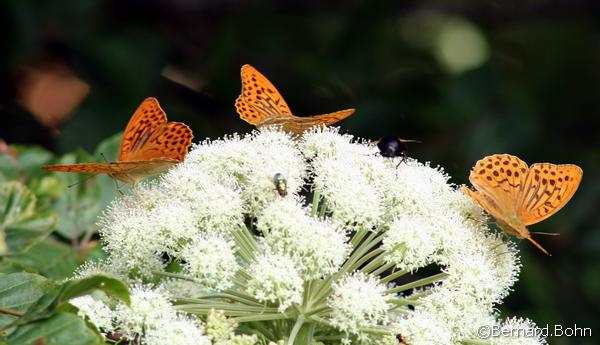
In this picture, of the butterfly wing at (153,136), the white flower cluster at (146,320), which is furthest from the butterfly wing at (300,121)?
the white flower cluster at (146,320)

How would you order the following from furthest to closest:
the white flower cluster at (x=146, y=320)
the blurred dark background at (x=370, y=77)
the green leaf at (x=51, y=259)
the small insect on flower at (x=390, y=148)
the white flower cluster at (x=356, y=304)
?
the blurred dark background at (x=370, y=77)
the green leaf at (x=51, y=259)
the small insect on flower at (x=390, y=148)
the white flower cluster at (x=356, y=304)
the white flower cluster at (x=146, y=320)

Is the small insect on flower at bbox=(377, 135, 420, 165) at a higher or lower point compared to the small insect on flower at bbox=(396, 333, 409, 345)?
higher

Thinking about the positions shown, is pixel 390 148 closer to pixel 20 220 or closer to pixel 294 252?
pixel 294 252

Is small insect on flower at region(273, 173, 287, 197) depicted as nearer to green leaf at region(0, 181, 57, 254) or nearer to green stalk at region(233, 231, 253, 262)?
green stalk at region(233, 231, 253, 262)

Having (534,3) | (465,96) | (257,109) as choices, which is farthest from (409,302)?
(534,3)

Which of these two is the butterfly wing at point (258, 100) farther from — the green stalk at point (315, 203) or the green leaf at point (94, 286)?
the green leaf at point (94, 286)

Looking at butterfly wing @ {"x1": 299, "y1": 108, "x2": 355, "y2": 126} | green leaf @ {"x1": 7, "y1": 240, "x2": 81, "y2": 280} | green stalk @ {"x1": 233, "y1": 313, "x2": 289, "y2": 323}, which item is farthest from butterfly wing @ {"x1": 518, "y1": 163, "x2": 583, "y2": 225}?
green leaf @ {"x1": 7, "y1": 240, "x2": 81, "y2": 280}
